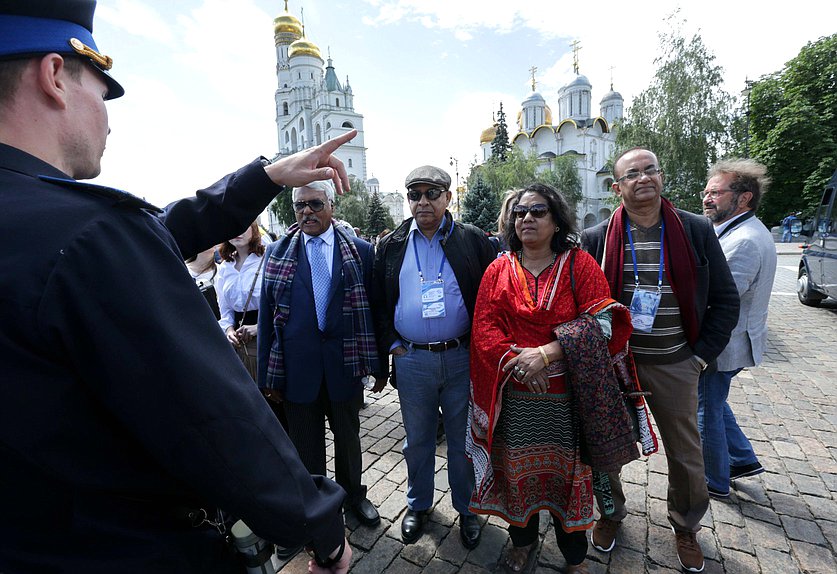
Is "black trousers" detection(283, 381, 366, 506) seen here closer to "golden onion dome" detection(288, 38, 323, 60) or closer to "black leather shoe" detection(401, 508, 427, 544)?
"black leather shoe" detection(401, 508, 427, 544)

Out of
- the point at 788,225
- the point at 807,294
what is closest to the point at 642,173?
the point at 807,294

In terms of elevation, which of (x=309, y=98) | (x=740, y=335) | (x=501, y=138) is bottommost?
(x=740, y=335)

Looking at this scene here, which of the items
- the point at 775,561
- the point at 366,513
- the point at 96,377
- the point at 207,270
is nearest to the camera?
the point at 96,377

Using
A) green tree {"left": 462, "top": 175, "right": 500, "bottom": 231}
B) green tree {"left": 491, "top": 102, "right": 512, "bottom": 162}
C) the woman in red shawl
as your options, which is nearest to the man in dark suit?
the woman in red shawl

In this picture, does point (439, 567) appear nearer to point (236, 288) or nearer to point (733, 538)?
point (733, 538)

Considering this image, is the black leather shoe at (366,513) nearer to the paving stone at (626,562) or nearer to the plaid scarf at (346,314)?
the plaid scarf at (346,314)

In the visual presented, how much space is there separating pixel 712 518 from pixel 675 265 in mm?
1848

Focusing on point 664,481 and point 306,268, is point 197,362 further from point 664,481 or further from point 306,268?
point 664,481

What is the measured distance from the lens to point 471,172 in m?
38.2

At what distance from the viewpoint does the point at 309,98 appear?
224 feet

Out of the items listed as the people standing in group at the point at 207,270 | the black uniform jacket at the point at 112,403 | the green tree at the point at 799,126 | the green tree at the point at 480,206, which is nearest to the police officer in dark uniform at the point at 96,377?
the black uniform jacket at the point at 112,403

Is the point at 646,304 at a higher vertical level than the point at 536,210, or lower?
lower

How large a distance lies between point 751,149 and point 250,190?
3103 cm

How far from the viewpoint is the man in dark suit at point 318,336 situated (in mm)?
2926
